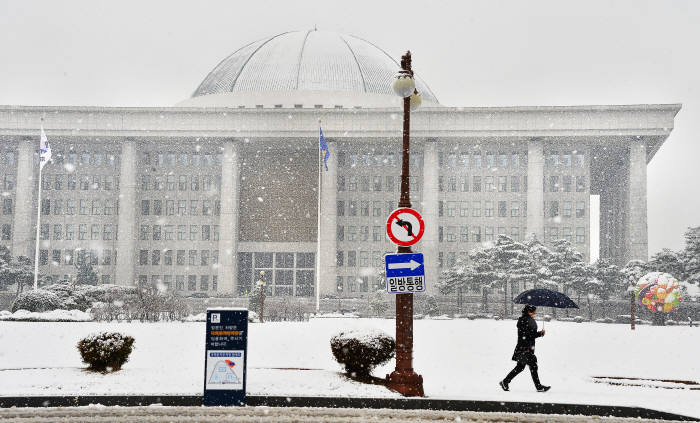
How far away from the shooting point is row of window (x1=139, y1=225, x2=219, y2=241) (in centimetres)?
8644

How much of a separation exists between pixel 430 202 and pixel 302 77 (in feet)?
79.9

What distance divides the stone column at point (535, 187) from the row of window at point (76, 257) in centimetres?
4937

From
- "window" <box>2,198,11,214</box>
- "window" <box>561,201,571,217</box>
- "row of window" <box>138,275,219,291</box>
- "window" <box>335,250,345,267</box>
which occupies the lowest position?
"row of window" <box>138,275,219,291</box>

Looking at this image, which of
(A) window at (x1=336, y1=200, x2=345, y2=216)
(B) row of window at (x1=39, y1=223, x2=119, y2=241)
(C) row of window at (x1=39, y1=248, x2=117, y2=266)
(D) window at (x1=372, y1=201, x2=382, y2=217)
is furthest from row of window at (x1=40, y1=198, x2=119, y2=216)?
(D) window at (x1=372, y1=201, x2=382, y2=217)

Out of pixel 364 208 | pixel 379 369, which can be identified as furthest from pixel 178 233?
pixel 379 369

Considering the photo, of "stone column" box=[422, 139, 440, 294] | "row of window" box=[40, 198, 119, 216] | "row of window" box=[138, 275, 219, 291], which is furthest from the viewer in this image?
"row of window" box=[40, 198, 119, 216]

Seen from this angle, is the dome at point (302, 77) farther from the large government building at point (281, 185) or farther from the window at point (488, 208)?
the window at point (488, 208)

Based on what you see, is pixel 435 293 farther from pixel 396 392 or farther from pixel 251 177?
pixel 396 392

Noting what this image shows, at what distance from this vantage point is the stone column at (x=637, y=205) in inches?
3066

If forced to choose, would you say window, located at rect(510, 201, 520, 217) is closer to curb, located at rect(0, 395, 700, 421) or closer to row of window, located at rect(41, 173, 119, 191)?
row of window, located at rect(41, 173, 119, 191)

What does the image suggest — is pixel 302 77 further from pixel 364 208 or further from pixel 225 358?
pixel 225 358

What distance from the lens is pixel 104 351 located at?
16.2m

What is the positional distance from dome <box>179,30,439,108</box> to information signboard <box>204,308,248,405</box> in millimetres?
78470

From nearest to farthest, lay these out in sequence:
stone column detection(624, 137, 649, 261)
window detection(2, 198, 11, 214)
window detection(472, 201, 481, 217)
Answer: stone column detection(624, 137, 649, 261) < window detection(472, 201, 481, 217) < window detection(2, 198, 11, 214)
